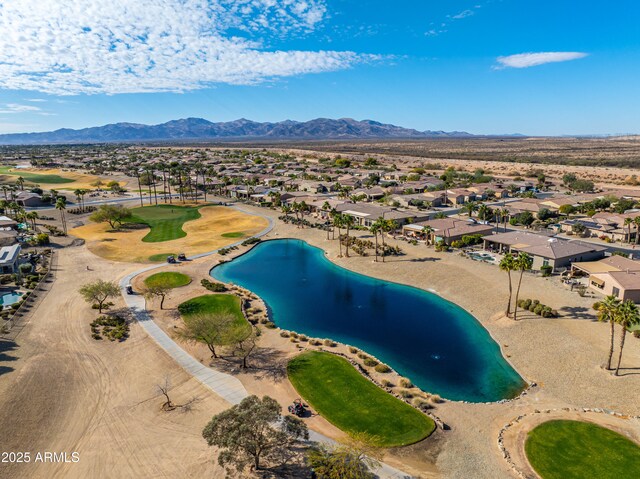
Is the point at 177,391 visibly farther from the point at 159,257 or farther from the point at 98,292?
the point at 159,257

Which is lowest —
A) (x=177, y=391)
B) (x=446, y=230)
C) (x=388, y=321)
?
(x=388, y=321)

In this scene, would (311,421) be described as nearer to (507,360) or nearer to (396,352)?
(396,352)

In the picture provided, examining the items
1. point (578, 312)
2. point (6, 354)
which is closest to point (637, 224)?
point (578, 312)

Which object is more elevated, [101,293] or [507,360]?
[101,293]

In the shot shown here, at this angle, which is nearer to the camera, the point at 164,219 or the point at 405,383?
the point at 405,383

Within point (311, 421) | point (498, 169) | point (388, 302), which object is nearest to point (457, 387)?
point (311, 421)

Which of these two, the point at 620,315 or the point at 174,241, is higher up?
the point at 620,315

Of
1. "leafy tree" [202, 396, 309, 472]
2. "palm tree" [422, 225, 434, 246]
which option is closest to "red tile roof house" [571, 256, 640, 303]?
"palm tree" [422, 225, 434, 246]
